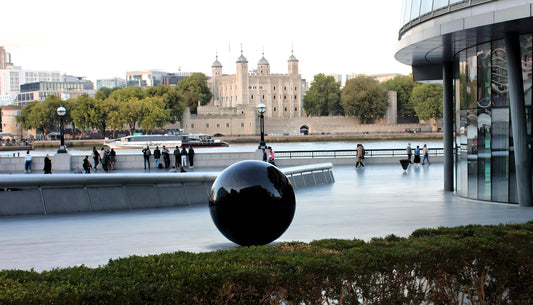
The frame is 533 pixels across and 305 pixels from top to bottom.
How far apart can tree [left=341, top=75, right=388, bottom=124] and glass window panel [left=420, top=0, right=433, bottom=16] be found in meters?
107

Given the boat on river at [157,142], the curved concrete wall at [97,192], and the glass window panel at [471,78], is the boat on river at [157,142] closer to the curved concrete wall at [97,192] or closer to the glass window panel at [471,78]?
the curved concrete wall at [97,192]

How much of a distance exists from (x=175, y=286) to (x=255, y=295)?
0.73 metres

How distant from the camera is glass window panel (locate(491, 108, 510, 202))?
17.3 m

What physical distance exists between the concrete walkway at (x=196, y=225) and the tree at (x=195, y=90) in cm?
13421

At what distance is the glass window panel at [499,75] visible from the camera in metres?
17.2

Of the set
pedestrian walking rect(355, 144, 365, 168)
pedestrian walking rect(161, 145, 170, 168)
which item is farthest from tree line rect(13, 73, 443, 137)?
pedestrian walking rect(355, 144, 365, 168)

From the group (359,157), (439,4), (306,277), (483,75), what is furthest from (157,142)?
(306,277)

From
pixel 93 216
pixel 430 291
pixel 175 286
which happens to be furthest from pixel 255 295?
pixel 93 216

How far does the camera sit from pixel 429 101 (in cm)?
10944

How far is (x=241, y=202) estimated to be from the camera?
9.20 m

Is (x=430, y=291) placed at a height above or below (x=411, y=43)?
below

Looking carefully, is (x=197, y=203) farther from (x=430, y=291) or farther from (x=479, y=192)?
(x=430, y=291)

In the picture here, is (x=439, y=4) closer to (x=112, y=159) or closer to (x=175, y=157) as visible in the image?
(x=175, y=157)

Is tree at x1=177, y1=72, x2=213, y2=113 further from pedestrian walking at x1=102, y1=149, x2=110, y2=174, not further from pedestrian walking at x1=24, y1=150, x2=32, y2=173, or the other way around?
pedestrian walking at x1=102, y1=149, x2=110, y2=174
